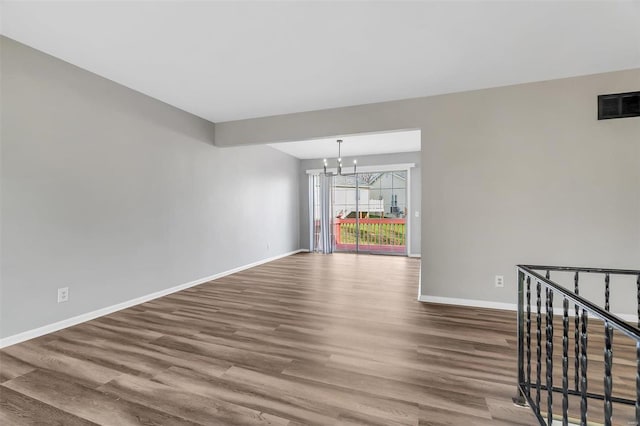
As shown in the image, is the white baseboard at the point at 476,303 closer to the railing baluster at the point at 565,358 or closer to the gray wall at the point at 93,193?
the railing baluster at the point at 565,358

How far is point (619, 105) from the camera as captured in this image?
9.73ft

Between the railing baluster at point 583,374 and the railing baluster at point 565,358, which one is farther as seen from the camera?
the railing baluster at point 565,358

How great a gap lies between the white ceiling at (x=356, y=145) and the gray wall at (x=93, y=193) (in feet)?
6.90

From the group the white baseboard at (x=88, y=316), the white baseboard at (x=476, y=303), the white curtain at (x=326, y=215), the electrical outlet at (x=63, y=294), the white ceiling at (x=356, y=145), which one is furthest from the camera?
the white curtain at (x=326, y=215)

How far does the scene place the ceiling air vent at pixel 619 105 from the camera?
2922 millimetres

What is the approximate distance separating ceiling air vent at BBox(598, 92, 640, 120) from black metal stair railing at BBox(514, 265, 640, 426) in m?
2.09

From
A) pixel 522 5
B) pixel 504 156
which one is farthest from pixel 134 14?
pixel 504 156

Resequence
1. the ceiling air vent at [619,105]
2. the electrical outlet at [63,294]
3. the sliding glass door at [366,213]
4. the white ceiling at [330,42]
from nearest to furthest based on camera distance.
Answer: the white ceiling at [330,42], the electrical outlet at [63,294], the ceiling air vent at [619,105], the sliding glass door at [366,213]

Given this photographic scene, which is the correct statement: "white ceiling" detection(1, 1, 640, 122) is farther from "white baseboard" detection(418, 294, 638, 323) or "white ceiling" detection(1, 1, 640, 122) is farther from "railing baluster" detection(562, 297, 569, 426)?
"white baseboard" detection(418, 294, 638, 323)

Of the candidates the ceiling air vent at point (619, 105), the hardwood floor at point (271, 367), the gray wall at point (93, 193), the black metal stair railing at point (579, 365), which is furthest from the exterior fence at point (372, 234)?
the black metal stair railing at point (579, 365)

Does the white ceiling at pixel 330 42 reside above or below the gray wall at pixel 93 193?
above

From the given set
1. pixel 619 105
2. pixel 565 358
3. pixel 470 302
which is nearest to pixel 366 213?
pixel 470 302

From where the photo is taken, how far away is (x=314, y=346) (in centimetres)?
242

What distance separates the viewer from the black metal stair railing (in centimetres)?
102
